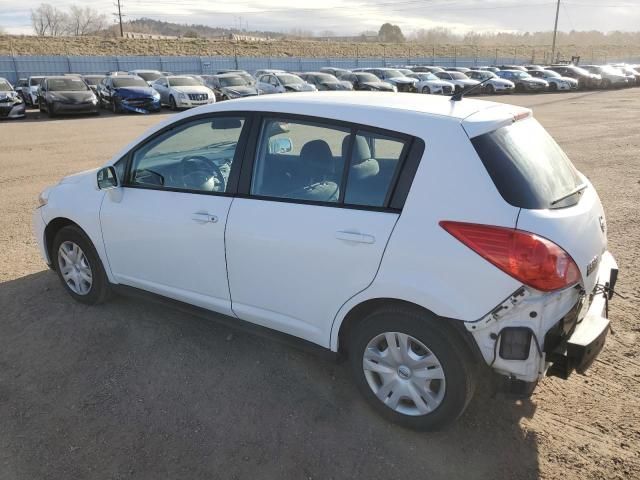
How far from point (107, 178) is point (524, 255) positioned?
2.90 m

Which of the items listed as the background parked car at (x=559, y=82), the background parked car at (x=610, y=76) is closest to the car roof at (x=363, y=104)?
the background parked car at (x=559, y=82)

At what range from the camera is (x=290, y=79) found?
2491 cm

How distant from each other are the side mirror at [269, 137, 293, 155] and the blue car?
19715 mm

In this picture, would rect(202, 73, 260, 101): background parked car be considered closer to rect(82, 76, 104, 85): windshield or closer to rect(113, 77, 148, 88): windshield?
rect(113, 77, 148, 88): windshield

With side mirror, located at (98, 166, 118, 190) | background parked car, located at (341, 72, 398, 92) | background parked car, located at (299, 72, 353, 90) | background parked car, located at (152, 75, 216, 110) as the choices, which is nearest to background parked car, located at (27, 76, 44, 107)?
background parked car, located at (152, 75, 216, 110)

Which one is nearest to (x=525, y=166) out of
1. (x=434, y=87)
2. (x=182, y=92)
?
(x=182, y=92)

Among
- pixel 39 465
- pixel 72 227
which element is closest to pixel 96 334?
pixel 72 227

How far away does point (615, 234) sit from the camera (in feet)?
19.4

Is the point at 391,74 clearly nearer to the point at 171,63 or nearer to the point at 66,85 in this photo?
the point at 171,63

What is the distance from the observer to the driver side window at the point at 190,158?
3.43 metres

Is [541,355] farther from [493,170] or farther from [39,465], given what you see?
[39,465]

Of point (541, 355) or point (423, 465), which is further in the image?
point (423, 465)

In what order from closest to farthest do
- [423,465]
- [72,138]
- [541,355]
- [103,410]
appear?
[541,355], [423,465], [103,410], [72,138]

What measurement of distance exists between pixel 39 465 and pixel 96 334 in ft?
4.39
